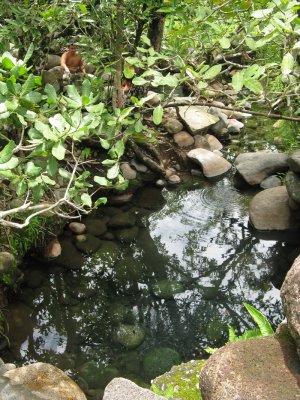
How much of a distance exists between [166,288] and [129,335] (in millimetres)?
1018

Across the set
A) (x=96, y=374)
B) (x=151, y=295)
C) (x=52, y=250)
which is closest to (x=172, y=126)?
(x=52, y=250)

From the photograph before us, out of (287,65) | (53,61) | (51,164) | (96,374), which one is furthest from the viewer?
(53,61)

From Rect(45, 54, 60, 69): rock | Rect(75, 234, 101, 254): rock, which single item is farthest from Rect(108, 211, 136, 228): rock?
Rect(45, 54, 60, 69): rock

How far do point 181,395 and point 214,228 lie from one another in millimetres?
3976

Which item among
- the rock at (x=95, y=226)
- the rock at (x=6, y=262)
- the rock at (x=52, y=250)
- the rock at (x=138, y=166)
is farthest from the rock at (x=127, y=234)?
the rock at (x=6, y=262)

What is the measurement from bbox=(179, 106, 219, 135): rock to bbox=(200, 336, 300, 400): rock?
24.7ft

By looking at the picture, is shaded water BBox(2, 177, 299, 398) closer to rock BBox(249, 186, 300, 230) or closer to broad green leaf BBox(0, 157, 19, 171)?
rock BBox(249, 186, 300, 230)

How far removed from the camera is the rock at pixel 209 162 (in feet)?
30.0

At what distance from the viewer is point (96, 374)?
507 centimetres

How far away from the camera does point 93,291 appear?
6246mm

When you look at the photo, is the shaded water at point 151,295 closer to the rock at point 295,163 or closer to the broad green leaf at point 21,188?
the rock at point 295,163

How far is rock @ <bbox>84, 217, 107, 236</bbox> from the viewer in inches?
284

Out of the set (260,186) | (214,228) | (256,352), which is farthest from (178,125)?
(256,352)

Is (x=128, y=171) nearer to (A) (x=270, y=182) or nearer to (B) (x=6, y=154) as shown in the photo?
(A) (x=270, y=182)
